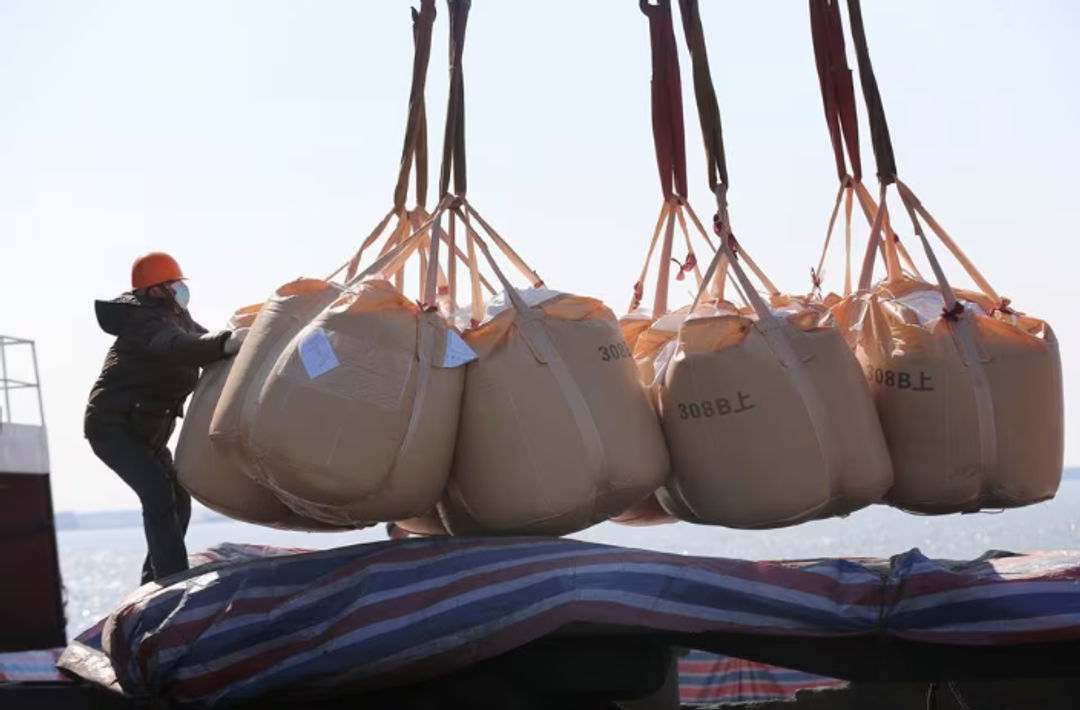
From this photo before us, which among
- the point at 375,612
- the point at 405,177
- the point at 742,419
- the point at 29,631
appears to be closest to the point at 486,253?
the point at 405,177

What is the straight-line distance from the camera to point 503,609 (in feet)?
14.2

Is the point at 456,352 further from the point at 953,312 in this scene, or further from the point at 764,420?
the point at 953,312

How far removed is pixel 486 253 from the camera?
5125 millimetres

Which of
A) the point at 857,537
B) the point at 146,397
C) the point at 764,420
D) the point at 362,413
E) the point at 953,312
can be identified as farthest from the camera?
the point at 857,537

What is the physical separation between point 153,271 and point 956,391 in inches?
110

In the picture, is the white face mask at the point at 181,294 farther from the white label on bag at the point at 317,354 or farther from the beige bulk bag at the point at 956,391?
the beige bulk bag at the point at 956,391

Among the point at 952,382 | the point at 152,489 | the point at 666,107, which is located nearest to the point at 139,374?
the point at 152,489

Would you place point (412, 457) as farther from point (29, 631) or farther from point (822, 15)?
point (29, 631)

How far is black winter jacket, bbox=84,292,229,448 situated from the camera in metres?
5.79

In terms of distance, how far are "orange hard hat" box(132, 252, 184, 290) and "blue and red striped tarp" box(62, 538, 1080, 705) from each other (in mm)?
1573

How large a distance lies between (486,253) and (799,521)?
4.20 ft

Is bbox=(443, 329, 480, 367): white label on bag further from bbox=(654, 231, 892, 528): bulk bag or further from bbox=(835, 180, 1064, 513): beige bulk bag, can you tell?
bbox=(835, 180, 1064, 513): beige bulk bag

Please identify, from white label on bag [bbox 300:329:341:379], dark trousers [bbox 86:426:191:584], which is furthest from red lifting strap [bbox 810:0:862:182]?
dark trousers [bbox 86:426:191:584]

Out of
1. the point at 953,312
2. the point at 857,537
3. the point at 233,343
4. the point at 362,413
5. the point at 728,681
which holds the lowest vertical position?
the point at 857,537
